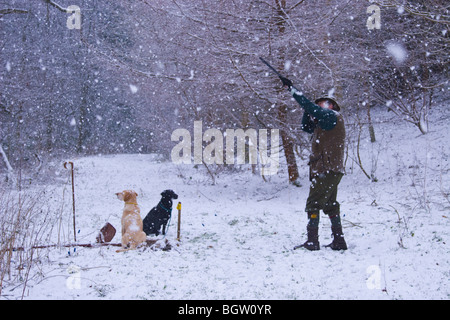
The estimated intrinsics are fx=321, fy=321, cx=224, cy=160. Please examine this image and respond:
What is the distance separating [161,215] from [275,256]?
7.09ft

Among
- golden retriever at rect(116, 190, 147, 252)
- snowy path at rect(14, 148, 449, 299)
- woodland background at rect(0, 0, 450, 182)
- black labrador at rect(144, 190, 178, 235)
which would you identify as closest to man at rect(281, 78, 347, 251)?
snowy path at rect(14, 148, 449, 299)

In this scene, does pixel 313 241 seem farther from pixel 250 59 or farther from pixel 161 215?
pixel 250 59

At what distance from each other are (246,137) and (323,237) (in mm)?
5757

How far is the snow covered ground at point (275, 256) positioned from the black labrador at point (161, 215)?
340 millimetres

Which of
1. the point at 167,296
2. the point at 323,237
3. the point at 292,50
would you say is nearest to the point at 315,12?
the point at 292,50

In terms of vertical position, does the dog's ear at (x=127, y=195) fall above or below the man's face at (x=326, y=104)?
below

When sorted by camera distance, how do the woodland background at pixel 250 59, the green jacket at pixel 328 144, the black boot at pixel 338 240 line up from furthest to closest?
the woodland background at pixel 250 59, the black boot at pixel 338 240, the green jacket at pixel 328 144

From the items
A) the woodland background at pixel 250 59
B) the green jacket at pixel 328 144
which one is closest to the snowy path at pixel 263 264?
the green jacket at pixel 328 144

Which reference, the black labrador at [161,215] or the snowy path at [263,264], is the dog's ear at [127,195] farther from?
the snowy path at [263,264]

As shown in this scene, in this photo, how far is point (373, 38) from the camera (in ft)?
45.4

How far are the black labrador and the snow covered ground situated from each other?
1.11 feet

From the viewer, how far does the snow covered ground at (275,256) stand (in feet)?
11.2

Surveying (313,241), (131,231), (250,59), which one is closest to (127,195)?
(131,231)

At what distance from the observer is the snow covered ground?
11.2 ft
